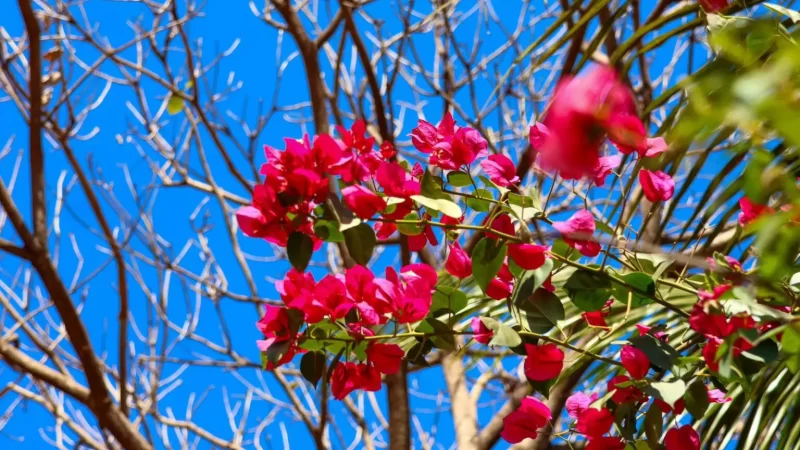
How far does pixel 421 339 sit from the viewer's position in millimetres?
784

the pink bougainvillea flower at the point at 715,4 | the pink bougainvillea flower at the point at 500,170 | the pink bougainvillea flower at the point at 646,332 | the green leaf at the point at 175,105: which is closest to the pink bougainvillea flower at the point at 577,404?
the pink bougainvillea flower at the point at 646,332

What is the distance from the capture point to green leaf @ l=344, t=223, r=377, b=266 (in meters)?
0.66

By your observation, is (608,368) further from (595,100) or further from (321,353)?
(595,100)

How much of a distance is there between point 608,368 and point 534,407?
1.43ft

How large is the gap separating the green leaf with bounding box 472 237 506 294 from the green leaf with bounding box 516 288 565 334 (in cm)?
4

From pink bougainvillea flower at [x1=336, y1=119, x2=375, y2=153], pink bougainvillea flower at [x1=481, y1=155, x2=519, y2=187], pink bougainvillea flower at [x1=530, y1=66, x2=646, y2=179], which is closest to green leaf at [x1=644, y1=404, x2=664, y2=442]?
pink bougainvillea flower at [x1=481, y1=155, x2=519, y2=187]

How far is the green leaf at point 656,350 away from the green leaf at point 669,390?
0.01 meters

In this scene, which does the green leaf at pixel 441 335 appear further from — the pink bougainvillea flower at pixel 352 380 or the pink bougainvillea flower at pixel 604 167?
the pink bougainvillea flower at pixel 604 167

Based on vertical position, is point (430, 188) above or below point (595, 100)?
above

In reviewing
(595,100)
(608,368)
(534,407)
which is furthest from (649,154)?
(608,368)

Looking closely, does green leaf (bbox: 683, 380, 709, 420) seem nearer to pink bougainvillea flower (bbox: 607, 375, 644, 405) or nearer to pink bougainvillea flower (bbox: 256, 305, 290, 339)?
pink bougainvillea flower (bbox: 607, 375, 644, 405)

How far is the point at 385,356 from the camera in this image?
0.75 meters

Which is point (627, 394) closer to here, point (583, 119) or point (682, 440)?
point (682, 440)

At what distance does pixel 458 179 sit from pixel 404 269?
95 millimetres
